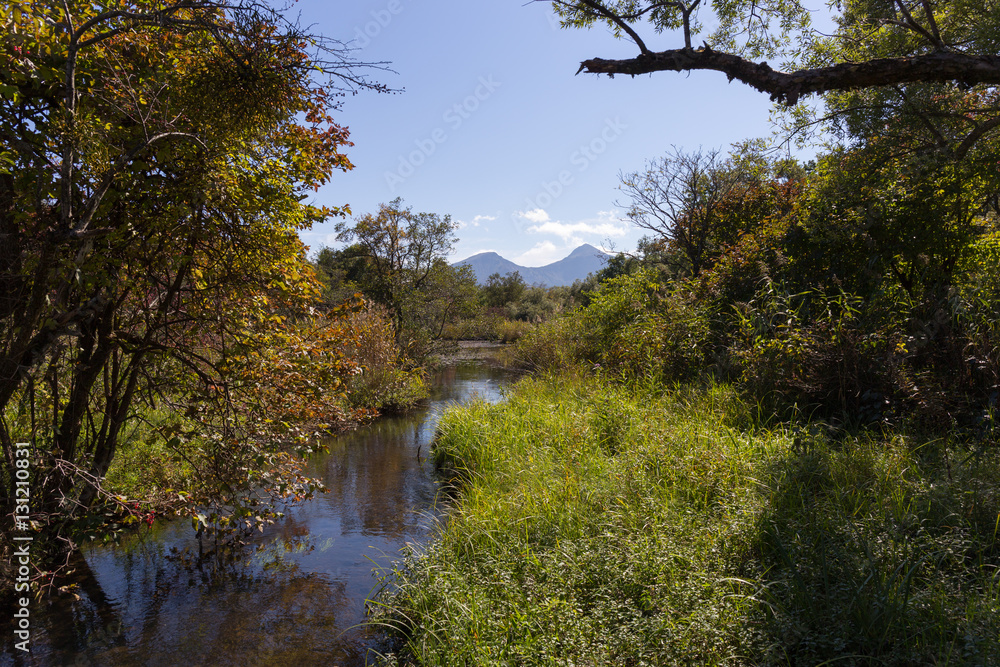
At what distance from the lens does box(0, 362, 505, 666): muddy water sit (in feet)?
11.9

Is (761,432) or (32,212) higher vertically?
(32,212)

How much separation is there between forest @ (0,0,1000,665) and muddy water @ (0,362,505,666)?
1.15 ft

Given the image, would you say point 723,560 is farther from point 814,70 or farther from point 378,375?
point 378,375

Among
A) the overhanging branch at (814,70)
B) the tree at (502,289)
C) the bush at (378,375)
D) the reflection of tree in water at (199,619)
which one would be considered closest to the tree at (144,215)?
the reflection of tree in water at (199,619)

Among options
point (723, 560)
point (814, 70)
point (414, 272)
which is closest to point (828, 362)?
point (814, 70)

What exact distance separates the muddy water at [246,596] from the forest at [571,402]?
1.15 ft

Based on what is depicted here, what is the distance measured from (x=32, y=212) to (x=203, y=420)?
204 centimetres

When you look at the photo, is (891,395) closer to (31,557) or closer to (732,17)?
(732,17)

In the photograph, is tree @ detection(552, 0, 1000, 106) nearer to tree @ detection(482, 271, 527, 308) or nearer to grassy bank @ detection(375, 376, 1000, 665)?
grassy bank @ detection(375, 376, 1000, 665)

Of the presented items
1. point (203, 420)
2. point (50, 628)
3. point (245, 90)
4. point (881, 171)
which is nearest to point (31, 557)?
point (50, 628)

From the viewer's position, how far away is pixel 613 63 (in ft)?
16.8

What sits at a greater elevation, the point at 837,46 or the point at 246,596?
the point at 837,46

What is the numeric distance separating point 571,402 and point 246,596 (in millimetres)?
4956

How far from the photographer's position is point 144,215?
353cm
